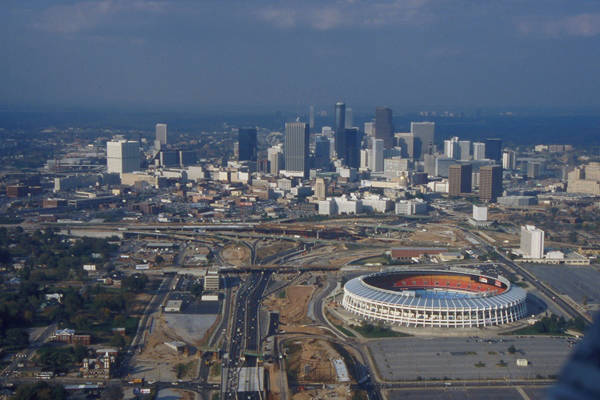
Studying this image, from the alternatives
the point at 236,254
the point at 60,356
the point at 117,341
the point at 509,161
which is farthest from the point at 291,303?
the point at 509,161

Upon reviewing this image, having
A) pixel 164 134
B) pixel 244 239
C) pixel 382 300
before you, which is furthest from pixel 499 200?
pixel 164 134

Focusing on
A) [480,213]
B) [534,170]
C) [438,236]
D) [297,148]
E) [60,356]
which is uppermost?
[297,148]

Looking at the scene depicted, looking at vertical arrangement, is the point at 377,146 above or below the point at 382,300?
above

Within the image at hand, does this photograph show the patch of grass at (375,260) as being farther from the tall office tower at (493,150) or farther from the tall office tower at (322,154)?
the tall office tower at (493,150)

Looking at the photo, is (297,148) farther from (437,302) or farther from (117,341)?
(117,341)

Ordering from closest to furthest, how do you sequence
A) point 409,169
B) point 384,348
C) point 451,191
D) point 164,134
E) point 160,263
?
point 384,348 → point 160,263 → point 451,191 → point 409,169 → point 164,134

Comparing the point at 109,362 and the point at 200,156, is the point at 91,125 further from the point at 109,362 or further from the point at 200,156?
the point at 109,362
